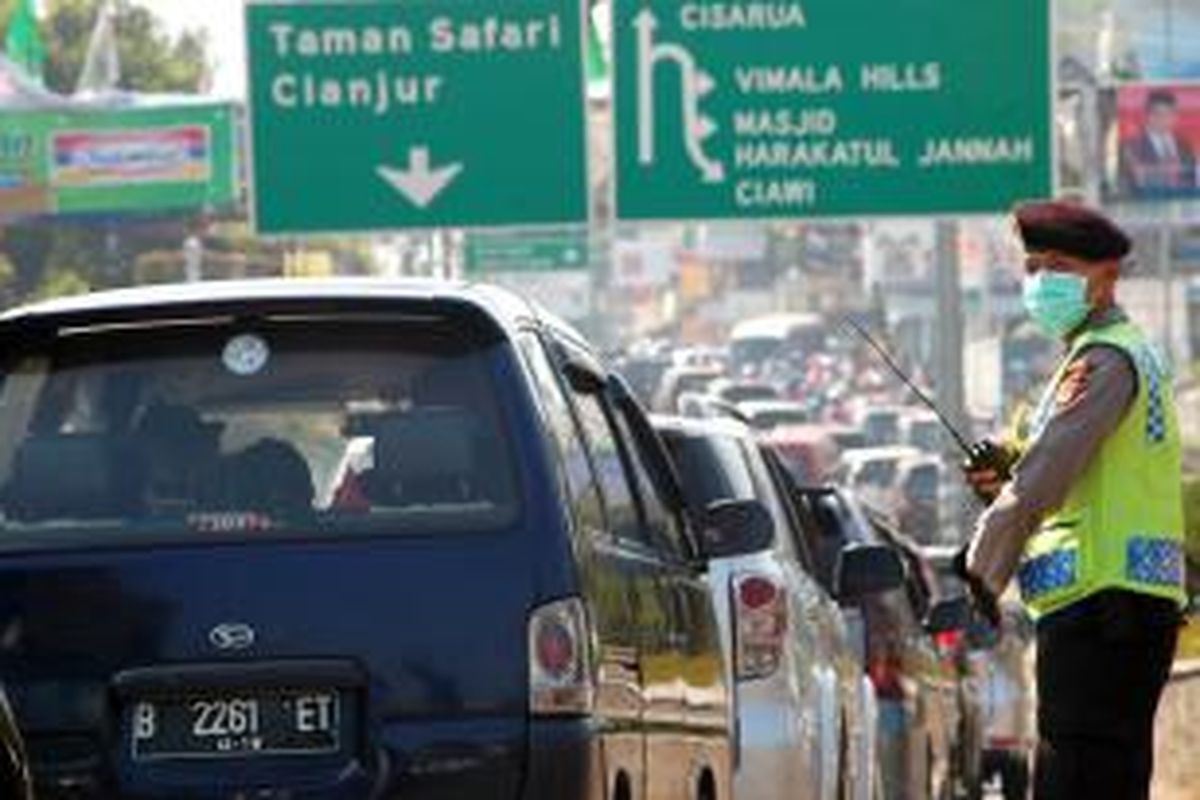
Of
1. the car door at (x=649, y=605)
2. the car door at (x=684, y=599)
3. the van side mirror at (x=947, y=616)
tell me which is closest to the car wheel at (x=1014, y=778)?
the van side mirror at (x=947, y=616)

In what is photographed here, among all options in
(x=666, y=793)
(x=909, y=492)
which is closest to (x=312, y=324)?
(x=666, y=793)

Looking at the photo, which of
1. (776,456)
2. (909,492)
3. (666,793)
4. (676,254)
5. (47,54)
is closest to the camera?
(666,793)

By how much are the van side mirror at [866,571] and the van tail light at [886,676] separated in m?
2.34

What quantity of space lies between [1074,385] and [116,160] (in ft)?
192

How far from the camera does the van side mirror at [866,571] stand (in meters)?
12.4

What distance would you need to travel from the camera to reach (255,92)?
86.8 ft

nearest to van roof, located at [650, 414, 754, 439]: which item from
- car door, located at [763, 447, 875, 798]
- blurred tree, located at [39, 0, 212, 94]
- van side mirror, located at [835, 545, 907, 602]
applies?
car door, located at [763, 447, 875, 798]

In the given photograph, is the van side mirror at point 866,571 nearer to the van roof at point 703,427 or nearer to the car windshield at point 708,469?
the car windshield at point 708,469

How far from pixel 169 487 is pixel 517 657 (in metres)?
0.84

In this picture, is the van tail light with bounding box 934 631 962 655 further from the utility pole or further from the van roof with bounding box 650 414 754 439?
the utility pole

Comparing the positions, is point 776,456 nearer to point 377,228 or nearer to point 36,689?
point 36,689

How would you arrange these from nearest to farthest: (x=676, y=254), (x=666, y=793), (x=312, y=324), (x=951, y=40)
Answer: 1. (x=312, y=324)
2. (x=666, y=793)
3. (x=951, y=40)
4. (x=676, y=254)

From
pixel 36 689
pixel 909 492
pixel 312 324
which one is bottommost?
pixel 909 492

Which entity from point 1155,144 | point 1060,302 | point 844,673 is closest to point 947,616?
point 844,673
